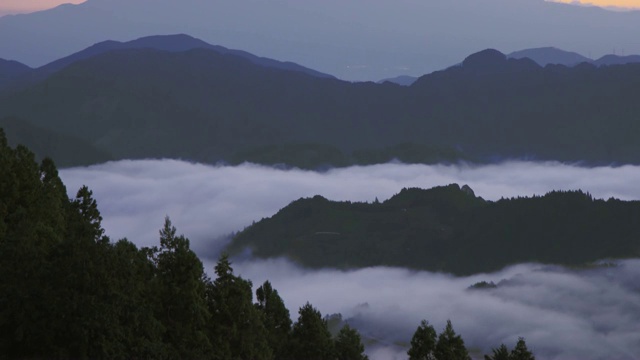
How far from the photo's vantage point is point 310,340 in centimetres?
8506

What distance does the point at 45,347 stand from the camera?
5547 centimetres

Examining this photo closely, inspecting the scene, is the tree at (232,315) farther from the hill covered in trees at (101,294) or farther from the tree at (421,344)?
the tree at (421,344)

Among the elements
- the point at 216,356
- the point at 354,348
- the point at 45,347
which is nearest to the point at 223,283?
the point at 216,356

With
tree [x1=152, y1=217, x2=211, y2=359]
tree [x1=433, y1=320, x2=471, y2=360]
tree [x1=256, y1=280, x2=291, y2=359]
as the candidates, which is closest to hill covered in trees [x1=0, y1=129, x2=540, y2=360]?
tree [x1=152, y1=217, x2=211, y2=359]

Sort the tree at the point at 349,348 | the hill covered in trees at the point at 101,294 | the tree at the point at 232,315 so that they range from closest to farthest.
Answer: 1. the hill covered in trees at the point at 101,294
2. the tree at the point at 232,315
3. the tree at the point at 349,348

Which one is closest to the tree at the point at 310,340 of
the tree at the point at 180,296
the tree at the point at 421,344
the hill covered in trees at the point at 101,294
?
the tree at the point at 421,344

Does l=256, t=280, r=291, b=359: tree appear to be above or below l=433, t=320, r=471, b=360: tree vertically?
above

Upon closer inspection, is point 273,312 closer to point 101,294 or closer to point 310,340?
point 310,340

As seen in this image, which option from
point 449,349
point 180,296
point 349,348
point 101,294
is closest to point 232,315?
point 180,296

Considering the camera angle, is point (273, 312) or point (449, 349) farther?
point (273, 312)

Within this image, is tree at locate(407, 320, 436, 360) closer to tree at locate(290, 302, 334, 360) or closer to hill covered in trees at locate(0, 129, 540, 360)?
tree at locate(290, 302, 334, 360)

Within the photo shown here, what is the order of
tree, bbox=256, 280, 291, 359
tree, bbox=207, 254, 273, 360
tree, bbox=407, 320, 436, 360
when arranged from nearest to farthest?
1. tree, bbox=207, 254, 273, 360
2. tree, bbox=256, 280, 291, 359
3. tree, bbox=407, 320, 436, 360

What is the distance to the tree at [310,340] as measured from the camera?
277 feet

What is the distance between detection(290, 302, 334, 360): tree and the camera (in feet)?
277
